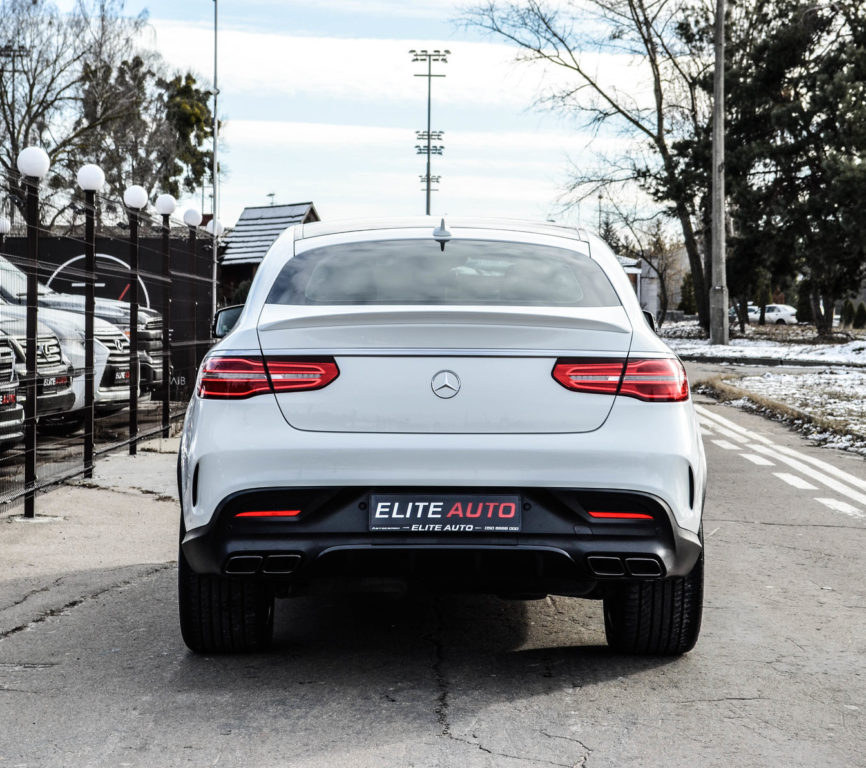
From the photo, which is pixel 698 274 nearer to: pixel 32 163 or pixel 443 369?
pixel 32 163

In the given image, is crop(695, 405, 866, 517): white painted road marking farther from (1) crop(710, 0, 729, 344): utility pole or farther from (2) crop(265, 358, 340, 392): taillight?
(1) crop(710, 0, 729, 344): utility pole

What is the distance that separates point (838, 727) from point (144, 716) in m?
2.20

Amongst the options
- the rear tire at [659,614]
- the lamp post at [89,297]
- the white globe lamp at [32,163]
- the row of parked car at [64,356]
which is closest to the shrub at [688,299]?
the row of parked car at [64,356]

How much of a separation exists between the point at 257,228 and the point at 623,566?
44.4 m

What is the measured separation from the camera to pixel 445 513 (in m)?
4.05

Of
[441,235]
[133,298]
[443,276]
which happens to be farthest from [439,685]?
[133,298]

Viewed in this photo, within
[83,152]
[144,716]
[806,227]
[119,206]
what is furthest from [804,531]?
[83,152]

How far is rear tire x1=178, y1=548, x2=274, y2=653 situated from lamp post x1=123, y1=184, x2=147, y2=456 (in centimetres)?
619

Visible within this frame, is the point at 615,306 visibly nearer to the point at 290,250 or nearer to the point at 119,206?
the point at 290,250

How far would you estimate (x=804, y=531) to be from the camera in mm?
7668

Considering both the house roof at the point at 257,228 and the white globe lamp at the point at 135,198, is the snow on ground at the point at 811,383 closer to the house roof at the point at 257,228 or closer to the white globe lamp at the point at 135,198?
the white globe lamp at the point at 135,198

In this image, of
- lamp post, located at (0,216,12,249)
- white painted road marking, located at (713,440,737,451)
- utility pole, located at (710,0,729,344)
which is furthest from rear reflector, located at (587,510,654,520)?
utility pole, located at (710,0,729,344)

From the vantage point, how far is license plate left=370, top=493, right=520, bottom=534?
4047 mm

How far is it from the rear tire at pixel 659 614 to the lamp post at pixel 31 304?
14.2 feet
